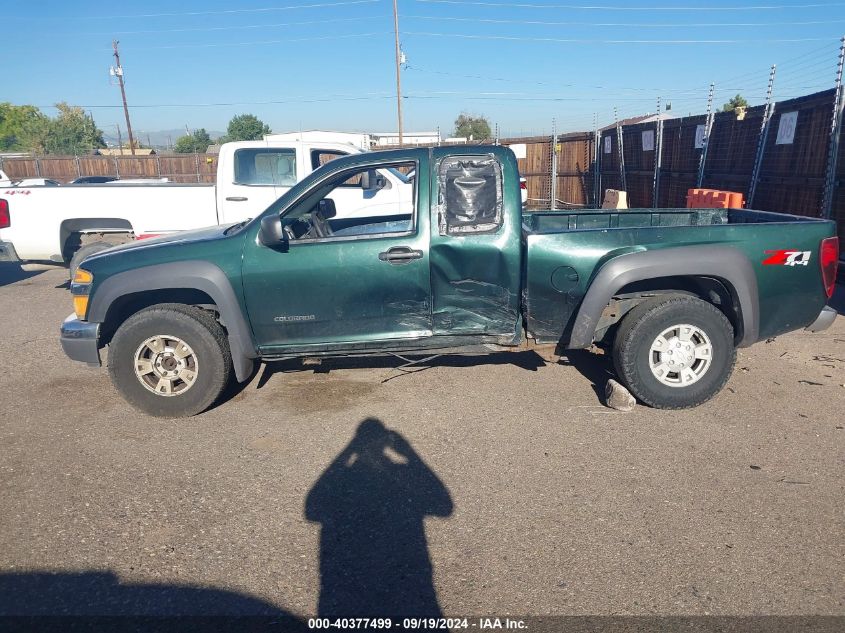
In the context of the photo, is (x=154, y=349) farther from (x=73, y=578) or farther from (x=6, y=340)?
(x=6, y=340)

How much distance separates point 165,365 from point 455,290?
7.30ft

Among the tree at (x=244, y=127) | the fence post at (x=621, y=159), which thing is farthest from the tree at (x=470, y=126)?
the fence post at (x=621, y=159)

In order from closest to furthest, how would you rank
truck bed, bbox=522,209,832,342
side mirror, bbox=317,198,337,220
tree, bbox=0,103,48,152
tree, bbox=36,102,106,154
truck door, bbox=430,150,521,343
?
truck bed, bbox=522,209,832,342 < truck door, bbox=430,150,521,343 < side mirror, bbox=317,198,337,220 < tree, bbox=36,102,106,154 < tree, bbox=0,103,48,152

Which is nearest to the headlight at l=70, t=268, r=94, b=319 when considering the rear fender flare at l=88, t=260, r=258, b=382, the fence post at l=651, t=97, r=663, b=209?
the rear fender flare at l=88, t=260, r=258, b=382

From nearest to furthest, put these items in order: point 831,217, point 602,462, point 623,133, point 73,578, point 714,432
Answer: point 73,578, point 602,462, point 714,432, point 831,217, point 623,133

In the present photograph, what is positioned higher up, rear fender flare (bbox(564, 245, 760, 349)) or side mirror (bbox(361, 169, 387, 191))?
side mirror (bbox(361, 169, 387, 191))

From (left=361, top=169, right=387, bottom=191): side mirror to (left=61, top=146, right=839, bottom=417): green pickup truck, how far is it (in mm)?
3750

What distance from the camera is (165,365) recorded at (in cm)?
471

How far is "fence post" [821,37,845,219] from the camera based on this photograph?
8.09 metres

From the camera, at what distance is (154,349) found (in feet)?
15.4

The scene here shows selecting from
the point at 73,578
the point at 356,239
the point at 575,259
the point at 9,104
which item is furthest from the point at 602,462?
the point at 9,104

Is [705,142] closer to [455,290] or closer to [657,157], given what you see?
[657,157]

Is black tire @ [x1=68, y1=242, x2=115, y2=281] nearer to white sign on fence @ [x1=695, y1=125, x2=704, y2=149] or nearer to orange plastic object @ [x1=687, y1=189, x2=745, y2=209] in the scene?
orange plastic object @ [x1=687, y1=189, x2=745, y2=209]

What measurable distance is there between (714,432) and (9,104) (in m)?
88.6
